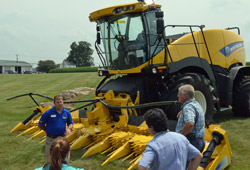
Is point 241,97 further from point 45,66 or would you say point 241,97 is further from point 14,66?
point 14,66

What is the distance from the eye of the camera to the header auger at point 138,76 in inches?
206

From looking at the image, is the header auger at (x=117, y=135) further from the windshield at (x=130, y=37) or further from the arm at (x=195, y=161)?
the arm at (x=195, y=161)

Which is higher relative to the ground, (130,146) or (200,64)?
(200,64)

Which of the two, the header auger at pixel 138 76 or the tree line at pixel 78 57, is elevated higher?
the tree line at pixel 78 57

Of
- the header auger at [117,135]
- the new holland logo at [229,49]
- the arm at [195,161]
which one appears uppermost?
the new holland logo at [229,49]

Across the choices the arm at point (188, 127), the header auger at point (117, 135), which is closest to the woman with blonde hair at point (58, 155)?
the arm at point (188, 127)

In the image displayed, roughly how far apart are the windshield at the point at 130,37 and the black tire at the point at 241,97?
335cm

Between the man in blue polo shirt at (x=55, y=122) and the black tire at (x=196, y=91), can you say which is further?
the black tire at (x=196, y=91)

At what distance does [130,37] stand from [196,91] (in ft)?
6.47

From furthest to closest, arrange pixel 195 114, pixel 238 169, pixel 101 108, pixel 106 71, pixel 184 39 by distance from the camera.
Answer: pixel 106 71 → pixel 184 39 → pixel 101 108 → pixel 238 169 → pixel 195 114

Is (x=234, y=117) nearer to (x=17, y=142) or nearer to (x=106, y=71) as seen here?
(x=106, y=71)

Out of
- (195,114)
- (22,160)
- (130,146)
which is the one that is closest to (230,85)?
(130,146)

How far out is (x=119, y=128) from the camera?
5.43 meters

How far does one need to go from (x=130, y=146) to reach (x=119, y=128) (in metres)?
0.69
